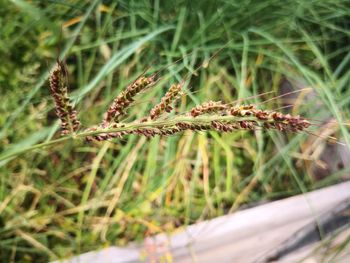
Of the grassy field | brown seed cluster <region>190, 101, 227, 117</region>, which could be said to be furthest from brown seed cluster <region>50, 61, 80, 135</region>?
the grassy field

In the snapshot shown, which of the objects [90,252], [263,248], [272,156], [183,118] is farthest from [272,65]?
[183,118]

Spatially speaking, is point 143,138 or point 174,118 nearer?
point 174,118

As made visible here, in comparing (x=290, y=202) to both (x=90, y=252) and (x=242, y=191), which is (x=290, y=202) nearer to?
(x=242, y=191)

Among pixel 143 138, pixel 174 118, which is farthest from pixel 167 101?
pixel 143 138

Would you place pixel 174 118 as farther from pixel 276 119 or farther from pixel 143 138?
pixel 143 138

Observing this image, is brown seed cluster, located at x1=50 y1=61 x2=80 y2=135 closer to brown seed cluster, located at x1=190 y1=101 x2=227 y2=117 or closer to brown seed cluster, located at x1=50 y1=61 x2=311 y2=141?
brown seed cluster, located at x1=50 y1=61 x2=311 y2=141

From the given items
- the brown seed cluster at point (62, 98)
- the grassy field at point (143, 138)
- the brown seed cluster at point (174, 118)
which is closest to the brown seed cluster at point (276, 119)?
the brown seed cluster at point (174, 118)

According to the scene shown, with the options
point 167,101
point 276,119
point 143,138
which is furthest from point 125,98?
point 143,138
